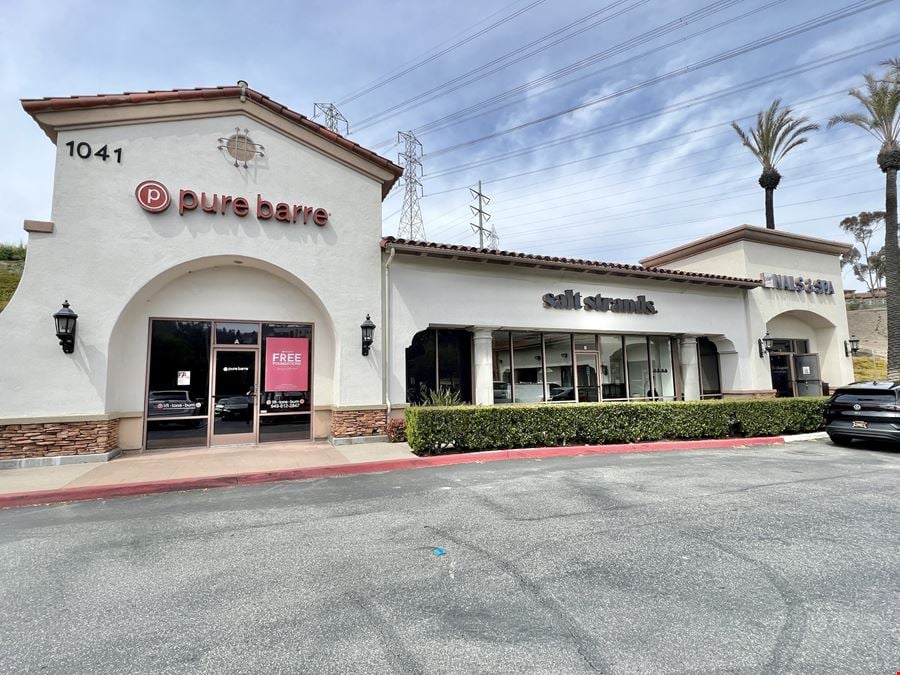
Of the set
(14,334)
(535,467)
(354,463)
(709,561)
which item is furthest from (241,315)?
(709,561)

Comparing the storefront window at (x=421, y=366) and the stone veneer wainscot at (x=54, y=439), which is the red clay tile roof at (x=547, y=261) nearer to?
the storefront window at (x=421, y=366)

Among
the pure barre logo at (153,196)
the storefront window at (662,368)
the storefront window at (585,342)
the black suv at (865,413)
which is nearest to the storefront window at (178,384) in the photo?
the pure barre logo at (153,196)

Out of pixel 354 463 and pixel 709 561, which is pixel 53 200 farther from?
pixel 709 561

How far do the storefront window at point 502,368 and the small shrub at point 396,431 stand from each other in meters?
3.64

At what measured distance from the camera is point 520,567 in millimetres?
4051

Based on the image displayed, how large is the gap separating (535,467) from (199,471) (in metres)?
6.18

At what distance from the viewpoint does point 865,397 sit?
1145 centimetres

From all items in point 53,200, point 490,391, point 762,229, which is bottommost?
point 490,391

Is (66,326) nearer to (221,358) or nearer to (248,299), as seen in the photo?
(221,358)

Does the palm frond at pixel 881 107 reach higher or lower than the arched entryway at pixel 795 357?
higher

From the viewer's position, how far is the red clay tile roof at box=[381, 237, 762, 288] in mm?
11512

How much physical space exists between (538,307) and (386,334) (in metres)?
4.74

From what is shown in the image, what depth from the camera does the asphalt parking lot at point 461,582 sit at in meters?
2.80

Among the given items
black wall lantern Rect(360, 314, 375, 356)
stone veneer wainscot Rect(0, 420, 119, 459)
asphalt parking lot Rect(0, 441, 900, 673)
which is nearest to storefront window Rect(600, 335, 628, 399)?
black wall lantern Rect(360, 314, 375, 356)
